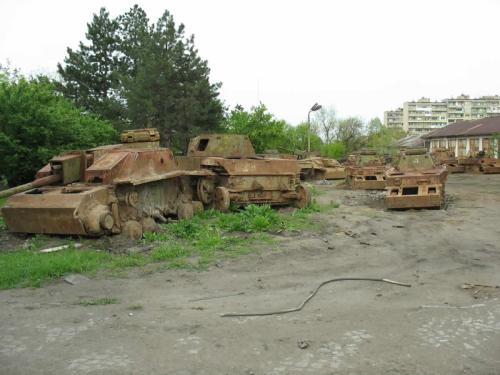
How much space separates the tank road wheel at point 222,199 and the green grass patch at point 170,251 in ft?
3.40

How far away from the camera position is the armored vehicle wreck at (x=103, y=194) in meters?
9.23

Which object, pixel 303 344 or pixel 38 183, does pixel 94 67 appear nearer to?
pixel 38 183

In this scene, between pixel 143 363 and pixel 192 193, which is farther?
pixel 192 193

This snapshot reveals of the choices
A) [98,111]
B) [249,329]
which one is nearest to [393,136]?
[98,111]

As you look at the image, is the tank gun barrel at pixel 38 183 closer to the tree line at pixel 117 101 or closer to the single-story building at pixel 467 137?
the tree line at pixel 117 101

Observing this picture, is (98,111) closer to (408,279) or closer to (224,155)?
(224,155)

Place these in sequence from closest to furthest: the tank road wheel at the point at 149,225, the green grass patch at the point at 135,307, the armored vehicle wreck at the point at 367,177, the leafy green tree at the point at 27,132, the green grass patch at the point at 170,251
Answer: the green grass patch at the point at 135,307 < the green grass patch at the point at 170,251 < the tank road wheel at the point at 149,225 < the leafy green tree at the point at 27,132 < the armored vehicle wreck at the point at 367,177

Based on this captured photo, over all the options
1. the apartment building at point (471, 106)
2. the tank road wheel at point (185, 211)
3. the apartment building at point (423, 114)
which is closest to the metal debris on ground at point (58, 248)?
the tank road wheel at point (185, 211)

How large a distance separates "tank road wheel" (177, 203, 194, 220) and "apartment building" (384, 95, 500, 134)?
11785cm

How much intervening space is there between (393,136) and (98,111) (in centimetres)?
4741

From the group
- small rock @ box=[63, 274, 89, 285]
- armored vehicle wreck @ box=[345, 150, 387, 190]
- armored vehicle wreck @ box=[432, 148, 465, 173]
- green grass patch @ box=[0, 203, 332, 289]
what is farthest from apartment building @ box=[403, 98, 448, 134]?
small rock @ box=[63, 274, 89, 285]

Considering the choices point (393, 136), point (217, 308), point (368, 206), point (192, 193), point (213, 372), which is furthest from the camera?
point (393, 136)

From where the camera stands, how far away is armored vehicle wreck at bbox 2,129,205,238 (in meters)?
9.23

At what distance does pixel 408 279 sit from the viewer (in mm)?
7133
